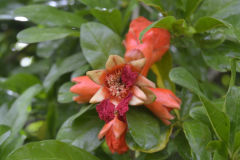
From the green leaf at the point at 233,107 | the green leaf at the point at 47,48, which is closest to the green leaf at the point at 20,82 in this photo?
the green leaf at the point at 47,48

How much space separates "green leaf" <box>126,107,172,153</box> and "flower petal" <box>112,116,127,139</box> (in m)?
0.02

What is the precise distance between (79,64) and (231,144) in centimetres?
50

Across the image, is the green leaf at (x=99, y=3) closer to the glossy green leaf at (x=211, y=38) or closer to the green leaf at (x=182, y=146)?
the glossy green leaf at (x=211, y=38)

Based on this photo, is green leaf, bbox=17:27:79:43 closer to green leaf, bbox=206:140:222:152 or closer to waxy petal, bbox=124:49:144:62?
waxy petal, bbox=124:49:144:62

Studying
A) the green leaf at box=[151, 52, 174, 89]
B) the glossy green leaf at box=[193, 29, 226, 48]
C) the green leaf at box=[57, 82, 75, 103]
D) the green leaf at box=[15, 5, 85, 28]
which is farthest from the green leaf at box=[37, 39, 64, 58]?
the glossy green leaf at box=[193, 29, 226, 48]

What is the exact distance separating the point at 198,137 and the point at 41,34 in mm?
511

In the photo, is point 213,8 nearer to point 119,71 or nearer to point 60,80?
point 119,71

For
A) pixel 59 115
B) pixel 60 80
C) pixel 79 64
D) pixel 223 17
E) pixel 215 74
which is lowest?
pixel 215 74

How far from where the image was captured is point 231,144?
71 cm

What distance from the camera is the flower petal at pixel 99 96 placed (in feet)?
2.30

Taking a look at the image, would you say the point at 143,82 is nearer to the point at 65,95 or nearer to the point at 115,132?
the point at 115,132

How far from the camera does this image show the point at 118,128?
0.69 m

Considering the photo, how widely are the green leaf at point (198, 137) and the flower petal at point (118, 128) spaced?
0.14 meters

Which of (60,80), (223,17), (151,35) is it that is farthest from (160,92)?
(60,80)
